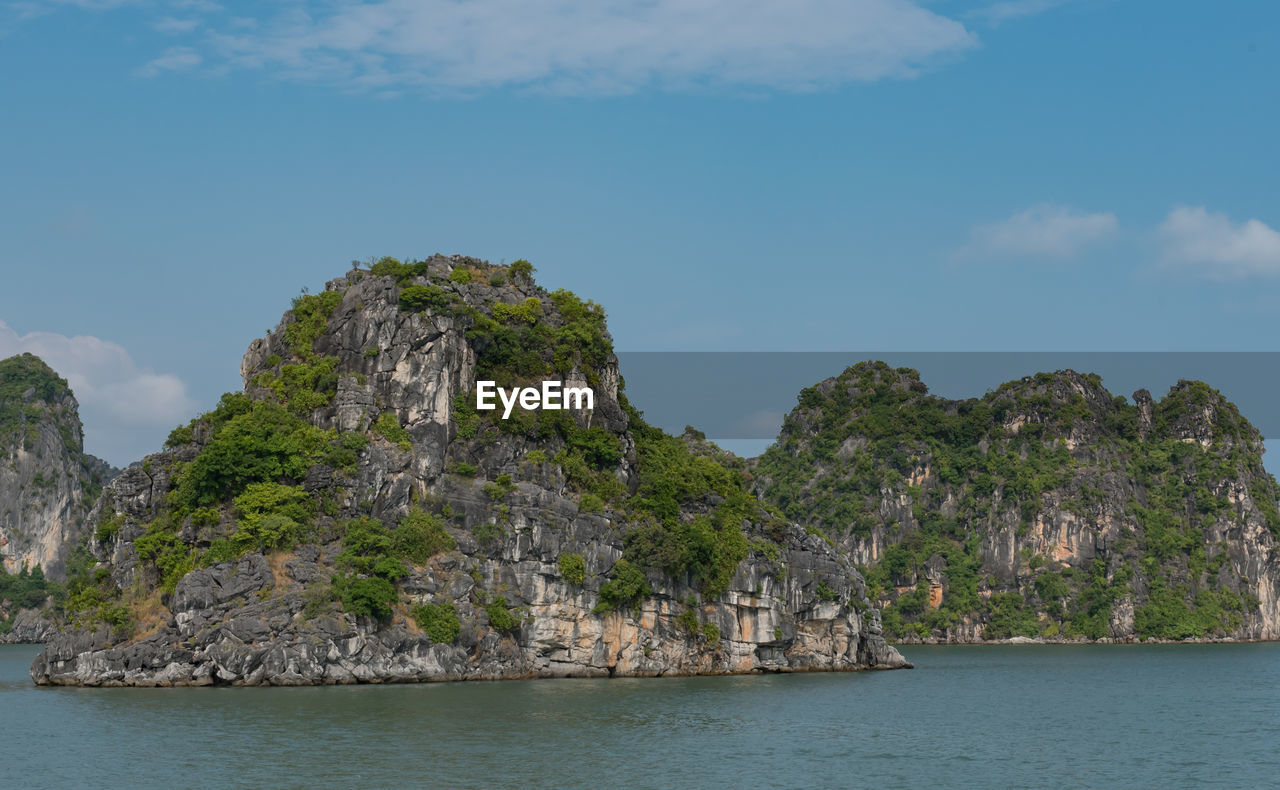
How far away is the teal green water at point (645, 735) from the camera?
41.9 meters

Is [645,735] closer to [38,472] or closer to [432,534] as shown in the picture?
[432,534]

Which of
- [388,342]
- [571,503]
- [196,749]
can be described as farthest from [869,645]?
[196,749]

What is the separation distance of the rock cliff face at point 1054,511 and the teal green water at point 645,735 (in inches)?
3143

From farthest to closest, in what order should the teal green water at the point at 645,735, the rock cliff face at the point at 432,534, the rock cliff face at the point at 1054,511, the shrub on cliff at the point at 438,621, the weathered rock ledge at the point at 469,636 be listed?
A: the rock cliff face at the point at 1054,511 < the shrub on cliff at the point at 438,621 < the rock cliff face at the point at 432,534 < the weathered rock ledge at the point at 469,636 < the teal green water at the point at 645,735

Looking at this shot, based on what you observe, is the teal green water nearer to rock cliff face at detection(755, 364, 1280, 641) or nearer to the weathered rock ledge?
the weathered rock ledge

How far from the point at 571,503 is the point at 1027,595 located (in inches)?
3606

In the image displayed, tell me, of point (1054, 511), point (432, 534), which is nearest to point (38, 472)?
point (432, 534)

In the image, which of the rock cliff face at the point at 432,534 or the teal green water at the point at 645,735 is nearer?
the teal green water at the point at 645,735

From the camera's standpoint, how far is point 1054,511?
156 meters

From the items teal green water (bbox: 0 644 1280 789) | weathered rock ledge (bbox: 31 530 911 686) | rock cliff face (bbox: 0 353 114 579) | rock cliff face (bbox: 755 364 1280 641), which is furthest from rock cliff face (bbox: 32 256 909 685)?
rock cliff face (bbox: 0 353 114 579)

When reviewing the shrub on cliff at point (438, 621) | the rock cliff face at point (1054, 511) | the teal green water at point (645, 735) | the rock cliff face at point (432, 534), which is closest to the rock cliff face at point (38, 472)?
the rock cliff face at point (1054, 511)

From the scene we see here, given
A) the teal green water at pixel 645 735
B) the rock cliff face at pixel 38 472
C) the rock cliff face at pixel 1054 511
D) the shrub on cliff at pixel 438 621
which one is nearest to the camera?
the teal green water at pixel 645 735

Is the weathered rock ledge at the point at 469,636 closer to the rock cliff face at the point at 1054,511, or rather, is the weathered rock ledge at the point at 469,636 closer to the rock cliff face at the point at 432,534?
the rock cliff face at the point at 432,534

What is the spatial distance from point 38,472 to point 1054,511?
119 metres
